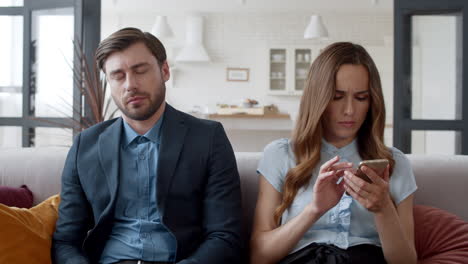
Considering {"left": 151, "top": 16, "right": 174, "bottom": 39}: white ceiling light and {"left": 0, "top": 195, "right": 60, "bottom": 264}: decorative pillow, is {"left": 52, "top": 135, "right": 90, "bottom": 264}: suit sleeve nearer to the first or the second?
{"left": 0, "top": 195, "right": 60, "bottom": 264}: decorative pillow

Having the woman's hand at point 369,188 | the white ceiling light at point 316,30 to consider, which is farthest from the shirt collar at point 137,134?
the white ceiling light at point 316,30

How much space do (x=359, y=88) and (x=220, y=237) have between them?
68 centimetres

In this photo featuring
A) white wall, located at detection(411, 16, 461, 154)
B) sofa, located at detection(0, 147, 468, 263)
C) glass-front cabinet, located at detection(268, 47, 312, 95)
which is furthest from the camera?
glass-front cabinet, located at detection(268, 47, 312, 95)

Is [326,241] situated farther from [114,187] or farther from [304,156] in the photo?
[114,187]

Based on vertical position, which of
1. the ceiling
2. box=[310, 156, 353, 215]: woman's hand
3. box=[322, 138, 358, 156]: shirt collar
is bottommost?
box=[310, 156, 353, 215]: woman's hand

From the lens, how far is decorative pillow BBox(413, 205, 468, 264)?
172 centimetres

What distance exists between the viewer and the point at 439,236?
1.78m

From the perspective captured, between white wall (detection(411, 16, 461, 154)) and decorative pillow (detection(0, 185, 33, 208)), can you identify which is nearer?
decorative pillow (detection(0, 185, 33, 208))

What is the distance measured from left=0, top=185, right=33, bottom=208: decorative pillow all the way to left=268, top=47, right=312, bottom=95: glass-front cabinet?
7.71 m

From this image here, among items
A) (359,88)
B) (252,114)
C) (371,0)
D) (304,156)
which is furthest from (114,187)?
(371,0)

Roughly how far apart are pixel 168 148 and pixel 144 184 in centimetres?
15

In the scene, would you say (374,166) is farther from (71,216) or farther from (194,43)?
(194,43)

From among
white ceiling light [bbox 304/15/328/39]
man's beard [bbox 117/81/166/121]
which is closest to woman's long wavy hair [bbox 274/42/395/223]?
man's beard [bbox 117/81/166/121]

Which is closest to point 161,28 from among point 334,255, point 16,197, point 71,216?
point 16,197
